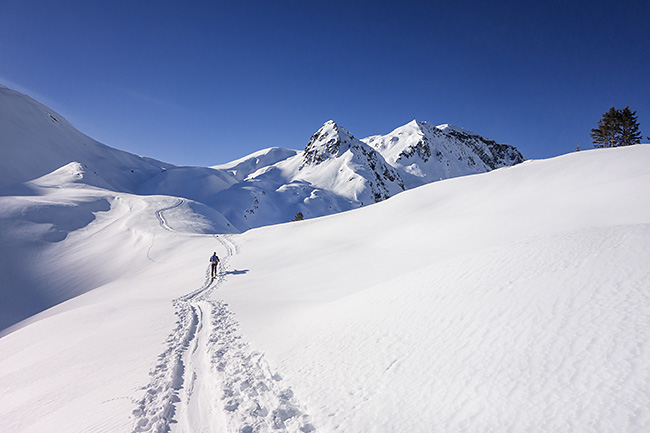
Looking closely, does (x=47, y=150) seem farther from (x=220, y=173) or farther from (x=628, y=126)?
(x=628, y=126)

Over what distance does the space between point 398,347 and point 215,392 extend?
369 centimetres

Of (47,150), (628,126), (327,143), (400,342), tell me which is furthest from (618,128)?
(47,150)

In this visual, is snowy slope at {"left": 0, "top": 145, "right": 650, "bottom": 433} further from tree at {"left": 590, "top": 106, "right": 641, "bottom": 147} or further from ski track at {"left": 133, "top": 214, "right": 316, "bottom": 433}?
tree at {"left": 590, "top": 106, "right": 641, "bottom": 147}

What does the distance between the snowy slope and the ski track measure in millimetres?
36

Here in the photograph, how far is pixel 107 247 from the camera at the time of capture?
30.9 meters

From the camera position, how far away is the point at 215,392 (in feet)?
18.5

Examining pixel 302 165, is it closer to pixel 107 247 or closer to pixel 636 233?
pixel 107 247

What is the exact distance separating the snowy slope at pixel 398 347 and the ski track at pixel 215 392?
36 mm

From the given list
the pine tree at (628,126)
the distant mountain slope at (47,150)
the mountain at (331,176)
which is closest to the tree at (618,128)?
the pine tree at (628,126)

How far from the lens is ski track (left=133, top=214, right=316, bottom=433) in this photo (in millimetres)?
4703

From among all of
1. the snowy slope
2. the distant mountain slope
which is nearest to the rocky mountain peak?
the distant mountain slope

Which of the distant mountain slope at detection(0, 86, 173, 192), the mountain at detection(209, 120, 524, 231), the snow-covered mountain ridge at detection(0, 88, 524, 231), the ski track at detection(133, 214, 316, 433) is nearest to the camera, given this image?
the ski track at detection(133, 214, 316, 433)

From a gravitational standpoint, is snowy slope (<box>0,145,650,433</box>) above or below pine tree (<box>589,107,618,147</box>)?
below

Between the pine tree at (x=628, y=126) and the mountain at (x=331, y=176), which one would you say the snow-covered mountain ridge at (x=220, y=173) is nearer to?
the mountain at (x=331, y=176)
